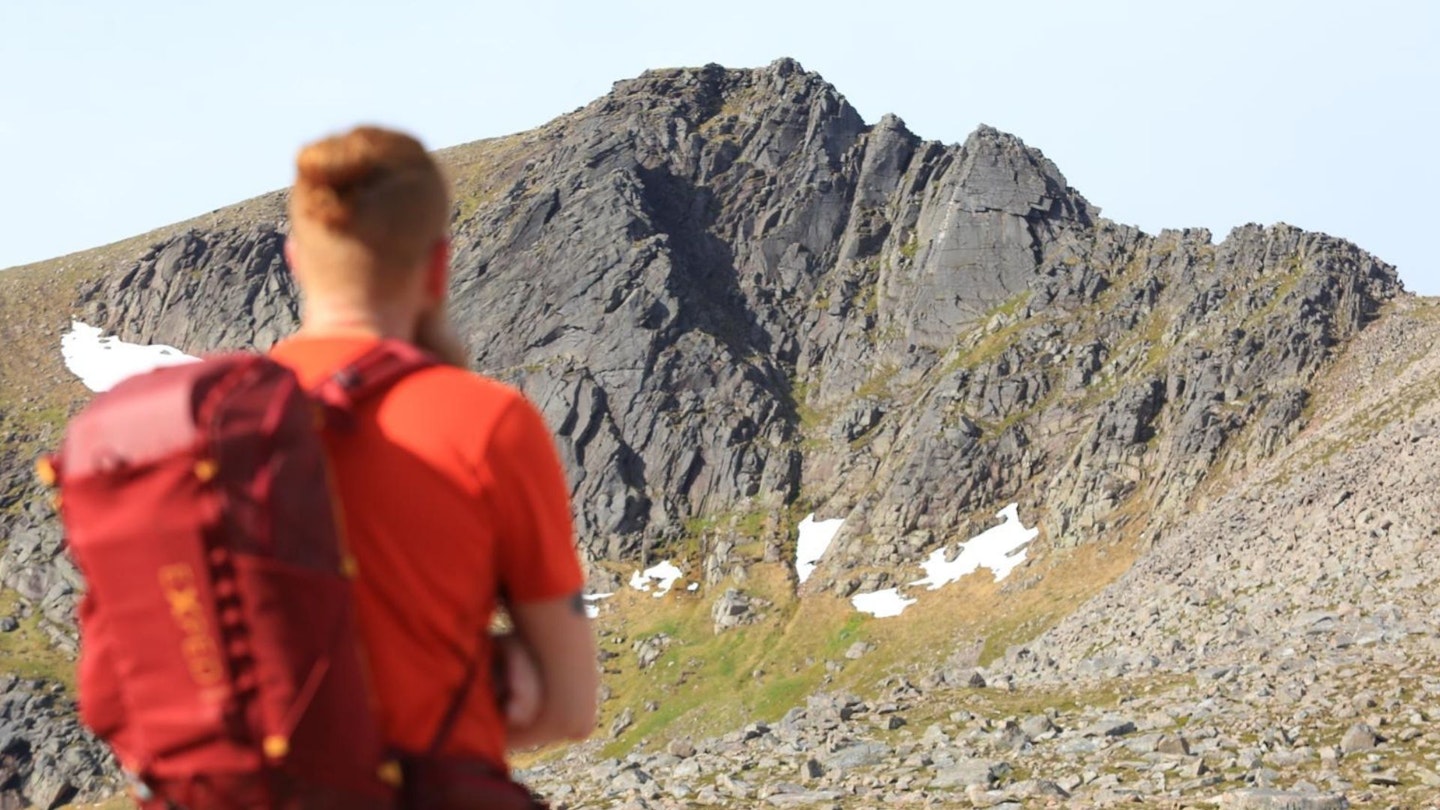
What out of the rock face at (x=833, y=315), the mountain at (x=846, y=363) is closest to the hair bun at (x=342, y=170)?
the mountain at (x=846, y=363)

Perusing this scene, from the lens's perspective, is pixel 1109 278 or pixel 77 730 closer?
pixel 77 730

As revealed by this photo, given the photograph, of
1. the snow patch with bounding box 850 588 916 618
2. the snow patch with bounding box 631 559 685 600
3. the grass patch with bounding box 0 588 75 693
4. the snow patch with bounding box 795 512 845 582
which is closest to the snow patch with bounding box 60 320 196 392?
the grass patch with bounding box 0 588 75 693

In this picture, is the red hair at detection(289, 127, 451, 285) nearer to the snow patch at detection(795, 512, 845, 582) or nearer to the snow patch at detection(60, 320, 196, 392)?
the snow patch at detection(795, 512, 845, 582)

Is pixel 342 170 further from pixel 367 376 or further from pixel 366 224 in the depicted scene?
pixel 367 376

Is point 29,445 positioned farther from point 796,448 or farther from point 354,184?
point 354,184

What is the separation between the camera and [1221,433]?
248 ft

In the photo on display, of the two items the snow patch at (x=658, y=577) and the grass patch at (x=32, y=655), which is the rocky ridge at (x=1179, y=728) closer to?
the snow patch at (x=658, y=577)

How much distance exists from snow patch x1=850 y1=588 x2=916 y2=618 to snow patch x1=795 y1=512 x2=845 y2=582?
6898 millimetres

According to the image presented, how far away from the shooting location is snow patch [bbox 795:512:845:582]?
9112 cm

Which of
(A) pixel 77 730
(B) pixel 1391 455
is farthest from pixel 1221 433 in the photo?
(A) pixel 77 730

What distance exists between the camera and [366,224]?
3.82 meters

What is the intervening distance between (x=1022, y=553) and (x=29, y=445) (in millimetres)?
84547

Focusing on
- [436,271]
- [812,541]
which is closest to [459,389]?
[436,271]

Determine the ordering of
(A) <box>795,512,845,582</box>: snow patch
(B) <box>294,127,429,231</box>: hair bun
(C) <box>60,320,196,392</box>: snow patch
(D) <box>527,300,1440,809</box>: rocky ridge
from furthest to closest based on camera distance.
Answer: (C) <box>60,320,196,392</box>: snow patch < (A) <box>795,512,845,582</box>: snow patch < (D) <box>527,300,1440,809</box>: rocky ridge < (B) <box>294,127,429,231</box>: hair bun
